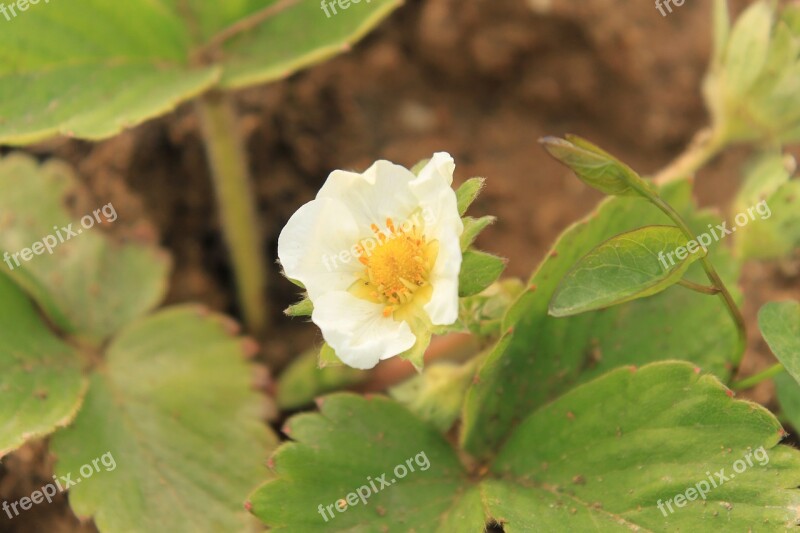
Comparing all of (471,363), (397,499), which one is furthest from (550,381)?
(397,499)

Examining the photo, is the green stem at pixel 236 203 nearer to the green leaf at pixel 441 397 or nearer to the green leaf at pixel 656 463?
the green leaf at pixel 441 397

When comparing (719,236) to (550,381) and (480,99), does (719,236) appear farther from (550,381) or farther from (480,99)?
(480,99)

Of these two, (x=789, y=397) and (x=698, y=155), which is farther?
(x=698, y=155)

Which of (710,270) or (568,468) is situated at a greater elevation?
(710,270)

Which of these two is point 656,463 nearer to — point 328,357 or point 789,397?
point 789,397

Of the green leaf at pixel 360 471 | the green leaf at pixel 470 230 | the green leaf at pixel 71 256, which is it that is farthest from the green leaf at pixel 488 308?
the green leaf at pixel 71 256

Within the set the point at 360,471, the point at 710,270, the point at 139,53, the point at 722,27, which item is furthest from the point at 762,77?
the point at 139,53
